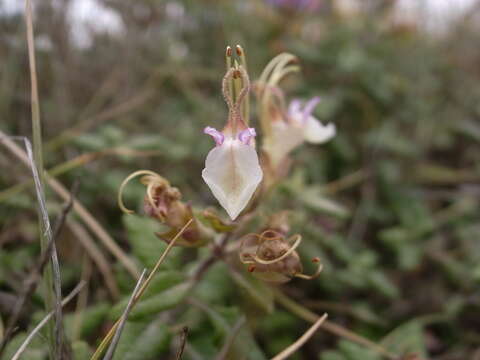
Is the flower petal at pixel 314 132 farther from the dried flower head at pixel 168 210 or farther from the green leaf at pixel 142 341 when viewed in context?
the green leaf at pixel 142 341

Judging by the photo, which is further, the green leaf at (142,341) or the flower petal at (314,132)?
the flower petal at (314,132)

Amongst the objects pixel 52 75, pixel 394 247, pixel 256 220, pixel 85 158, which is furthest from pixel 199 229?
pixel 52 75

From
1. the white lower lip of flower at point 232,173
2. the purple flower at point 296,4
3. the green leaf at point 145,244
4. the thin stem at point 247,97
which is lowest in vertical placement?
the green leaf at point 145,244

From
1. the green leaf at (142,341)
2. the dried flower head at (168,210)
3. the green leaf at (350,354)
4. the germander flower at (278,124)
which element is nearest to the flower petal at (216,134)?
the dried flower head at (168,210)

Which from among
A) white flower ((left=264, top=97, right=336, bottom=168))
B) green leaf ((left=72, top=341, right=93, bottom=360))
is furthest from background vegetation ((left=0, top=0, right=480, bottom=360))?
white flower ((left=264, top=97, right=336, bottom=168))

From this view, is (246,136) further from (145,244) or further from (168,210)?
(145,244)

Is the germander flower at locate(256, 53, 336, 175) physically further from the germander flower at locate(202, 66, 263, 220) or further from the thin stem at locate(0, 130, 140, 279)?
the thin stem at locate(0, 130, 140, 279)
